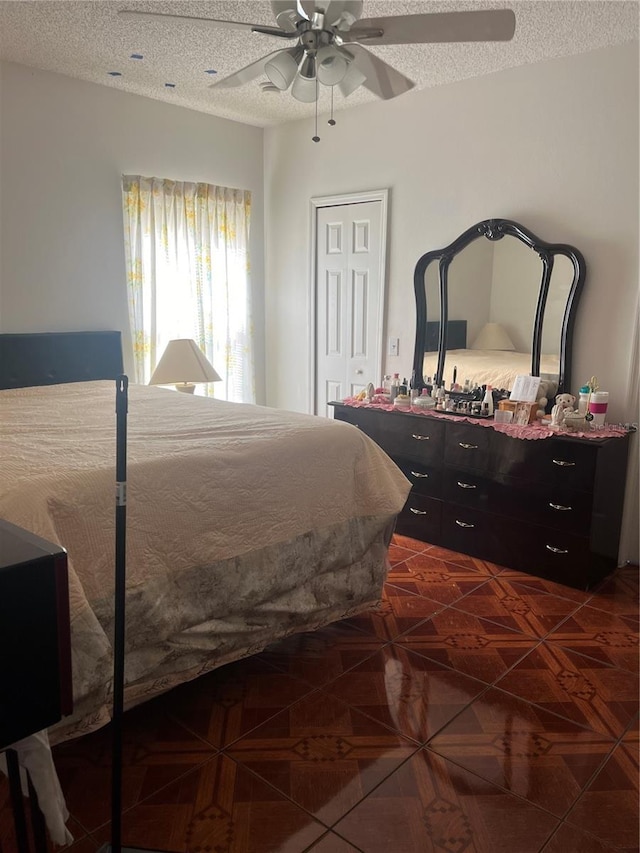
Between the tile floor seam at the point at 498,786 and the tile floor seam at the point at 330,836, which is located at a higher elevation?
the tile floor seam at the point at 498,786

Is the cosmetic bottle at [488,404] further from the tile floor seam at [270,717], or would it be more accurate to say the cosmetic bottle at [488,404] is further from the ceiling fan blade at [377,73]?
the tile floor seam at [270,717]

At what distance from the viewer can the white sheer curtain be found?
177 inches

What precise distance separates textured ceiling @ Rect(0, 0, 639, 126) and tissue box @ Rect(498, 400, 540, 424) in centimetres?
186

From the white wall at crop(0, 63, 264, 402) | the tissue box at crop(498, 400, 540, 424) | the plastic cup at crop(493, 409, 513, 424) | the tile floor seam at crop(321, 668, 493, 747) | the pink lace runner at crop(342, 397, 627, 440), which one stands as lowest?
the tile floor seam at crop(321, 668, 493, 747)

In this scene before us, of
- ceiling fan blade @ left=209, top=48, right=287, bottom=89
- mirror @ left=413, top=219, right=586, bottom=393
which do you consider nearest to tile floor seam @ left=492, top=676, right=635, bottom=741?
mirror @ left=413, top=219, right=586, bottom=393

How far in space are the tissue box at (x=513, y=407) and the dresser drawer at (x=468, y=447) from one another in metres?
0.17

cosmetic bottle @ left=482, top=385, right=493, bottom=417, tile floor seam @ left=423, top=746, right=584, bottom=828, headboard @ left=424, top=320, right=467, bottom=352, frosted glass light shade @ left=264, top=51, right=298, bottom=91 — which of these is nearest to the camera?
tile floor seam @ left=423, top=746, right=584, bottom=828

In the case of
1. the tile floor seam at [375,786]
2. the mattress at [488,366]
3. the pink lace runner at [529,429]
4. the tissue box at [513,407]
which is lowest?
the tile floor seam at [375,786]

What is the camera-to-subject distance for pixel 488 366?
13.3ft

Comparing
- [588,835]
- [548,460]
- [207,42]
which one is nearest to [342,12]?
[207,42]

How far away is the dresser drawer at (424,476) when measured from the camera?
12.8 ft

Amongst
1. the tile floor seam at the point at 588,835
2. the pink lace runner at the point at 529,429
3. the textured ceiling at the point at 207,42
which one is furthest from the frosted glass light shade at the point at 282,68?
the tile floor seam at the point at 588,835

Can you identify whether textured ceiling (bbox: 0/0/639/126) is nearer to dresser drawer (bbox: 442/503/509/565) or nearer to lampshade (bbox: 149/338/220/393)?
lampshade (bbox: 149/338/220/393)

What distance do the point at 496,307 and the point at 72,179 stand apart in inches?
108
